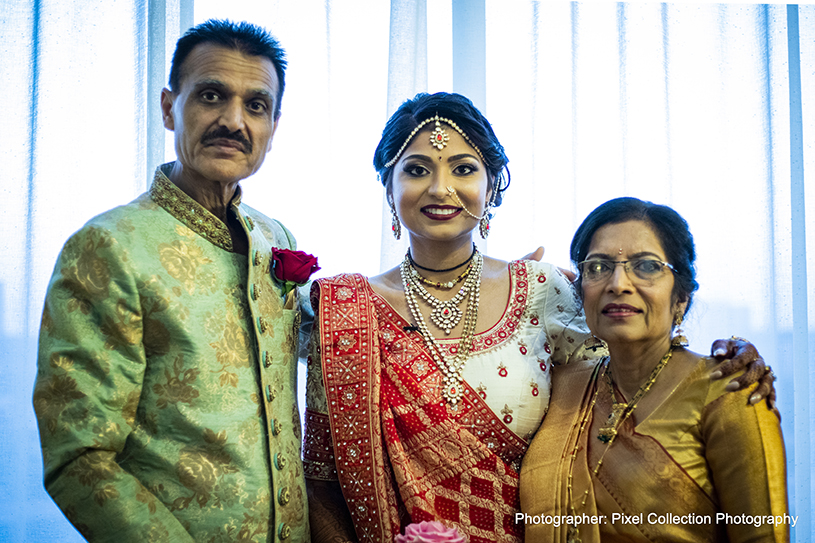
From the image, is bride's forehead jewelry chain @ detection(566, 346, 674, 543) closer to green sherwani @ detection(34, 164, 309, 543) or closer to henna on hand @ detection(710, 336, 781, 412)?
henna on hand @ detection(710, 336, 781, 412)

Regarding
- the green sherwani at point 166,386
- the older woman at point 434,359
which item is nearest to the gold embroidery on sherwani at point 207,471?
the green sherwani at point 166,386

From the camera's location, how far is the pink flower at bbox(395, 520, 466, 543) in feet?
4.12

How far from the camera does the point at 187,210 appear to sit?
50.0 inches

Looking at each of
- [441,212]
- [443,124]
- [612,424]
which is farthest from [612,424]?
[443,124]

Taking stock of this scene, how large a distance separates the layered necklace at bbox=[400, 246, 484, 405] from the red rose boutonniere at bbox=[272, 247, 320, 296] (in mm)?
377

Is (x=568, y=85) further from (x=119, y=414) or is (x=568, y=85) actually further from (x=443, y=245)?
(x=119, y=414)

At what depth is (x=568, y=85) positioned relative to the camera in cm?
244

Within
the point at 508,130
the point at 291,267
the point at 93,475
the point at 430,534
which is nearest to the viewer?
the point at 93,475

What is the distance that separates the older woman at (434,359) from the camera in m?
1.44

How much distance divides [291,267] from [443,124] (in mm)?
621

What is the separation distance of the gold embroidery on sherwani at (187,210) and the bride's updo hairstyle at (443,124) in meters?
0.59

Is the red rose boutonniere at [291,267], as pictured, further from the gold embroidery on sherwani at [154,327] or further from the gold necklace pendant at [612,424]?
the gold necklace pendant at [612,424]

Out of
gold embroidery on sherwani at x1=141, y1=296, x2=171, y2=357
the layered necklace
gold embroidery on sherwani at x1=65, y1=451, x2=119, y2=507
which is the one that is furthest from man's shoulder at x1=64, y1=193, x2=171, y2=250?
the layered necklace

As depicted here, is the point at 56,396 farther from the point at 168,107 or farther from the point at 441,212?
the point at 441,212
